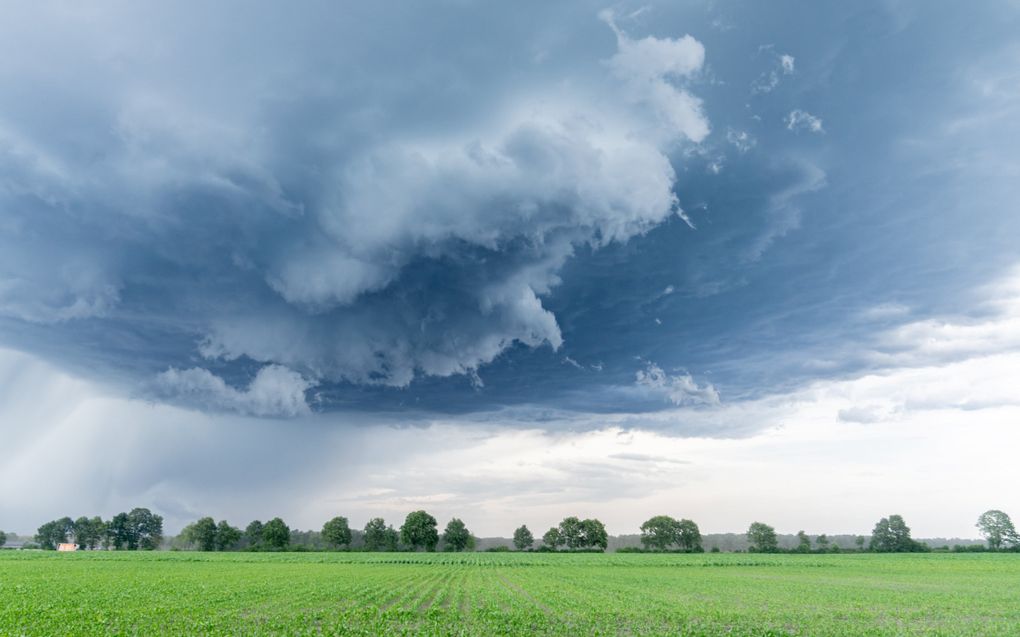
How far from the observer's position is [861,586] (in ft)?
163

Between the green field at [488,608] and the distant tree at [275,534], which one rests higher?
the green field at [488,608]

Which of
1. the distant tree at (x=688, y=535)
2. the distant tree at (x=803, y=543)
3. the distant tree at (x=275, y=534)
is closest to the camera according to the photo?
the distant tree at (x=803, y=543)

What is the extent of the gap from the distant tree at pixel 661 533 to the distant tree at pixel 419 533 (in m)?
67.5

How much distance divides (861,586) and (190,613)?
54540mm

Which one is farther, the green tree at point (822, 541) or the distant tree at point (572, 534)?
the distant tree at point (572, 534)

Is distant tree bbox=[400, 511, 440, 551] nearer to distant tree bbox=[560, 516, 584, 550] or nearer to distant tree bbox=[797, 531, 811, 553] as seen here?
distant tree bbox=[560, 516, 584, 550]

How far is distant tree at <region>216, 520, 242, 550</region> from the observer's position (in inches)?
6481

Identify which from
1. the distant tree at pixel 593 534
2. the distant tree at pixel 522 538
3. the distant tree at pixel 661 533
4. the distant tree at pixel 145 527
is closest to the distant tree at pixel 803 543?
the distant tree at pixel 661 533

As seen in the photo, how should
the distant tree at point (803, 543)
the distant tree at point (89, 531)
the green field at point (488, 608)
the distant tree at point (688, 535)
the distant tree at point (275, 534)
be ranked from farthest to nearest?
1. the distant tree at point (89, 531)
2. the distant tree at point (688, 535)
3. the distant tree at point (275, 534)
4. the distant tree at point (803, 543)
5. the green field at point (488, 608)

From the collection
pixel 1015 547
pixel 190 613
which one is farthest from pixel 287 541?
pixel 1015 547

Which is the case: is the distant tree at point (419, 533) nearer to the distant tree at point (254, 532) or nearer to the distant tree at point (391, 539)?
the distant tree at point (391, 539)

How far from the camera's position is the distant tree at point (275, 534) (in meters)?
162

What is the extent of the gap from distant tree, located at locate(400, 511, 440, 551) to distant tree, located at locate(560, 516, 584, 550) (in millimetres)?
41022

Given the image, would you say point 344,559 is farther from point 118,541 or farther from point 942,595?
point 118,541
